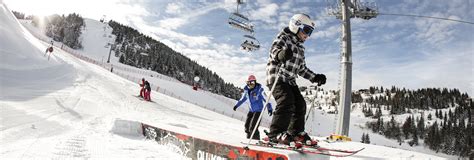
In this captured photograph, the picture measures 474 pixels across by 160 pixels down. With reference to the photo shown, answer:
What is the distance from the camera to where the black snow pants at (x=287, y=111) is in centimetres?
391

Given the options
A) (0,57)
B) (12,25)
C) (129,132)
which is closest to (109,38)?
(12,25)

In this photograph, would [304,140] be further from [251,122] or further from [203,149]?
[251,122]

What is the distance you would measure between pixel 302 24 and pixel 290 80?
716 mm

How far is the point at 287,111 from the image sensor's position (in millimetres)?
3912

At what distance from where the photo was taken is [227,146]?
396 cm

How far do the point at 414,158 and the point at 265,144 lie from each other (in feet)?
9.52

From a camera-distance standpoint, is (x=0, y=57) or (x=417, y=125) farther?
(x=417, y=125)

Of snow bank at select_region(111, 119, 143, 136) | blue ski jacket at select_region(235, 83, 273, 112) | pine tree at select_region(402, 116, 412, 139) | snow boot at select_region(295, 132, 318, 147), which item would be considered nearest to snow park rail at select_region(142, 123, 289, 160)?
snow boot at select_region(295, 132, 318, 147)

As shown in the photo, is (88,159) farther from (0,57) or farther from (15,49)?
(15,49)

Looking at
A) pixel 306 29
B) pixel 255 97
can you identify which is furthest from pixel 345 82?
pixel 306 29

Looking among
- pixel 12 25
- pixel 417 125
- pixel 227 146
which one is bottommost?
pixel 417 125

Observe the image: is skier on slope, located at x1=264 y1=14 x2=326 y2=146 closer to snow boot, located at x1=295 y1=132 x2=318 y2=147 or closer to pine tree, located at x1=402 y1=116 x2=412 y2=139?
snow boot, located at x1=295 y1=132 x2=318 y2=147

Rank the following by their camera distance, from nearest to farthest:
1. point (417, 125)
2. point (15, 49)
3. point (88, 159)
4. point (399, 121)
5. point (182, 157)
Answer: point (88, 159)
point (182, 157)
point (15, 49)
point (417, 125)
point (399, 121)

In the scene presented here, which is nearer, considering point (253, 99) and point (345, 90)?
point (253, 99)
